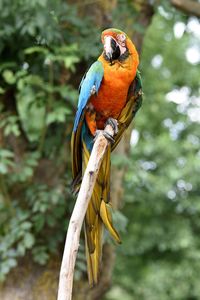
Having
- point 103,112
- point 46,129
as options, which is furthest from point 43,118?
point 103,112

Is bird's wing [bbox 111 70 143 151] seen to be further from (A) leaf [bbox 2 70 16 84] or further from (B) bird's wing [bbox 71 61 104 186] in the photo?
(A) leaf [bbox 2 70 16 84]

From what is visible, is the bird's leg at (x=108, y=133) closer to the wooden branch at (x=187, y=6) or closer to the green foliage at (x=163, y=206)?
the wooden branch at (x=187, y=6)

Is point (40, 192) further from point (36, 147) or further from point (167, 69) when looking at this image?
point (167, 69)

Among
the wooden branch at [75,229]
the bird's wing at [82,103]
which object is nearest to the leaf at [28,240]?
the bird's wing at [82,103]

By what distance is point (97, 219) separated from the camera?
2.02 meters

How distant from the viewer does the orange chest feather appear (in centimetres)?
201

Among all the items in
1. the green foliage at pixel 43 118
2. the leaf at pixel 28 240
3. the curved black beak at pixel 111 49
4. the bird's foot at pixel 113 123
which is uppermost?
the curved black beak at pixel 111 49

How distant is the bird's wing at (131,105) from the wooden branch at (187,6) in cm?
169

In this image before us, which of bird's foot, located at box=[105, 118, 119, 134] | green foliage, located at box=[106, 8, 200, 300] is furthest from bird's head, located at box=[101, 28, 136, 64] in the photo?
green foliage, located at box=[106, 8, 200, 300]

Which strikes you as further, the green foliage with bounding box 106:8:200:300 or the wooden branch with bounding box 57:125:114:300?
the green foliage with bounding box 106:8:200:300

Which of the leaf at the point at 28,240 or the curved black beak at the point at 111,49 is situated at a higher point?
the curved black beak at the point at 111,49

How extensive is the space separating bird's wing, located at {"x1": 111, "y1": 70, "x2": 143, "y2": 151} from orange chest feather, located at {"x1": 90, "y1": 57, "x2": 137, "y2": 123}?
20 millimetres

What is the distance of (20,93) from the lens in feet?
11.4

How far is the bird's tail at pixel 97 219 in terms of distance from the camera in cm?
196
